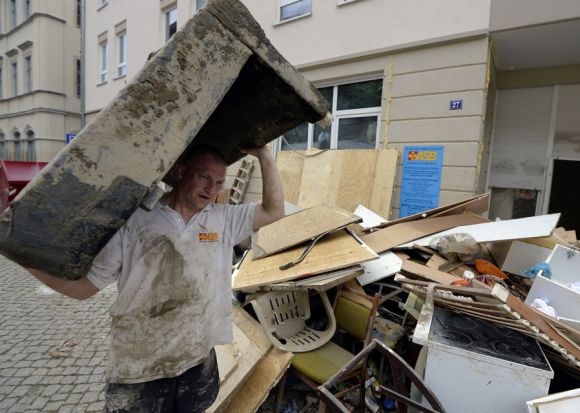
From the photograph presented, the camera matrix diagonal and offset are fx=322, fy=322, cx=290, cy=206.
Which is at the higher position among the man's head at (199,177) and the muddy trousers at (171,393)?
the man's head at (199,177)

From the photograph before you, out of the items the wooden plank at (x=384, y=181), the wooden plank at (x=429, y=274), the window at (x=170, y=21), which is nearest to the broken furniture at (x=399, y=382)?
the wooden plank at (x=429, y=274)

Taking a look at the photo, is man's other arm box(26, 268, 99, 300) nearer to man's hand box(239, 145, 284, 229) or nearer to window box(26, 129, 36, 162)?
man's hand box(239, 145, 284, 229)

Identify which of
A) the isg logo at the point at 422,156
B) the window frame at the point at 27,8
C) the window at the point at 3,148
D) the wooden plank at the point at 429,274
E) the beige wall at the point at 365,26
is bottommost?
the wooden plank at the point at 429,274

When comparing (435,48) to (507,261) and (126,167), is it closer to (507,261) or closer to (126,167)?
(507,261)

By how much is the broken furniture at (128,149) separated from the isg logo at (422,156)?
4532 mm

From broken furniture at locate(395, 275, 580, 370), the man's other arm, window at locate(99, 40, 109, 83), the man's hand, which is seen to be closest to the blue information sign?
broken furniture at locate(395, 275, 580, 370)

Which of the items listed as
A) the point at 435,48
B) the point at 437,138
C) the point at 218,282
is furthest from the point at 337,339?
the point at 435,48

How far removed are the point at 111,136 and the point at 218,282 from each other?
37.1 inches

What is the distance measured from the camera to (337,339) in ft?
9.95

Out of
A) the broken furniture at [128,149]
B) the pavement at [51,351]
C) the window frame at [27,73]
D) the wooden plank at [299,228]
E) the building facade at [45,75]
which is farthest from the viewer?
the window frame at [27,73]

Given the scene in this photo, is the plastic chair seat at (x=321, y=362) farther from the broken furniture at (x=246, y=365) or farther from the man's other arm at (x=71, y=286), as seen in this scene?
the man's other arm at (x=71, y=286)

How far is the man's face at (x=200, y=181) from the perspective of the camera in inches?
58.8

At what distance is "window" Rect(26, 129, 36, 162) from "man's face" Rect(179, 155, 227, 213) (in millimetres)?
20589

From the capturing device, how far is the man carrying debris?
137cm
